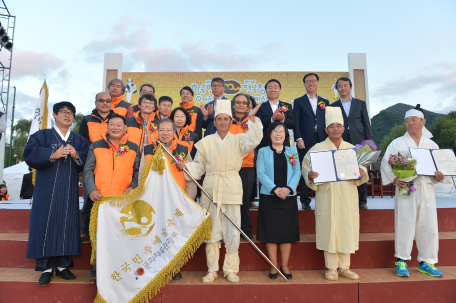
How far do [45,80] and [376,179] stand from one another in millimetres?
9341

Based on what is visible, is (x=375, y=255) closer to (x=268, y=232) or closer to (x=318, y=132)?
(x=268, y=232)

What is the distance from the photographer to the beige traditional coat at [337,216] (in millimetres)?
3031

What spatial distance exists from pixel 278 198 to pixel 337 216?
67cm

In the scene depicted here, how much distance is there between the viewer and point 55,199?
3.01 m

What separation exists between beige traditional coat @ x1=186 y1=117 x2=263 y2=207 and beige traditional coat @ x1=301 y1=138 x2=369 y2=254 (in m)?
0.84

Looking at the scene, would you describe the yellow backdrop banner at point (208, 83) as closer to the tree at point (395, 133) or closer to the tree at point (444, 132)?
the tree at point (444, 132)

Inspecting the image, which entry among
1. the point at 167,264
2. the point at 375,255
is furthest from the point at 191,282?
the point at 375,255

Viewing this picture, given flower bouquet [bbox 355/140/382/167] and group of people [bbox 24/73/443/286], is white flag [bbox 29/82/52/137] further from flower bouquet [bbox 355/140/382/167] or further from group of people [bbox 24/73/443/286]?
flower bouquet [bbox 355/140/382/167]

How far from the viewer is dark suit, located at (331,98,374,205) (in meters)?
4.04

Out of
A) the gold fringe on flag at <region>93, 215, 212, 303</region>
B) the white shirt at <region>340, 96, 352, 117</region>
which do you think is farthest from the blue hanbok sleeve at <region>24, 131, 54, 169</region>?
the white shirt at <region>340, 96, 352, 117</region>

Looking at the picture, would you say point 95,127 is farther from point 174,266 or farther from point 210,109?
point 174,266

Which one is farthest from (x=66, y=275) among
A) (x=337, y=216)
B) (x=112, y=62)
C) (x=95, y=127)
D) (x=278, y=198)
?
(x=112, y=62)

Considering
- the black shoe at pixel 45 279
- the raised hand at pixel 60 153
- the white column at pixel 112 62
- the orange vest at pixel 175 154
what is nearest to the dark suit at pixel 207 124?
the orange vest at pixel 175 154

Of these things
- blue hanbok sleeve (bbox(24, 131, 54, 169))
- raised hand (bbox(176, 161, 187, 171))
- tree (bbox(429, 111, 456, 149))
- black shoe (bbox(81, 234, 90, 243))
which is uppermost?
tree (bbox(429, 111, 456, 149))
